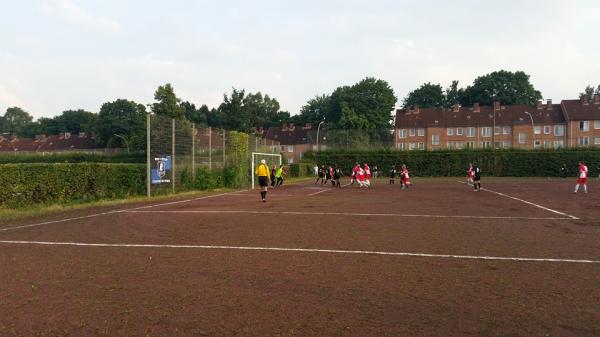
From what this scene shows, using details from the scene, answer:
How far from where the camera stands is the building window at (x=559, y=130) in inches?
3083

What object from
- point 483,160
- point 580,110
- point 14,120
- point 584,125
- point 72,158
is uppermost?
point 14,120

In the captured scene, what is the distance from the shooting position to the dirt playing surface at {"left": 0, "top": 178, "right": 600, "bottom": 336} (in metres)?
4.46

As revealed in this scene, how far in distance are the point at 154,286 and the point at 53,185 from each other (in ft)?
41.9

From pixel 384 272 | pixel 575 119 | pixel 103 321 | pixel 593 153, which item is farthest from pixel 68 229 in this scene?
pixel 575 119

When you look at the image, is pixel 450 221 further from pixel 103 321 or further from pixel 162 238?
pixel 103 321

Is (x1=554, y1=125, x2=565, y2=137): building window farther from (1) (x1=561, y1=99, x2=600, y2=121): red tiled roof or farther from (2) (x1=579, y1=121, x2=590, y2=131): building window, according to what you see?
(2) (x1=579, y1=121, x2=590, y2=131): building window

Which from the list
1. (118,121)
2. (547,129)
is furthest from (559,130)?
(118,121)

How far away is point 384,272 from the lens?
21.3 ft

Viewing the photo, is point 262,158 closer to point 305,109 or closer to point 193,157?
point 193,157

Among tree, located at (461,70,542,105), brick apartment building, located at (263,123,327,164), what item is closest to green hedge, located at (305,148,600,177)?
brick apartment building, located at (263,123,327,164)

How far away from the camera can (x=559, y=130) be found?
7850 cm

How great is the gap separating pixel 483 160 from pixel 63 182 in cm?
4600

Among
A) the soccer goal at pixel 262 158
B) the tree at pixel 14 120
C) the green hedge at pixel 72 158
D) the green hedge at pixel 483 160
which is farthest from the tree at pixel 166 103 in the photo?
the tree at pixel 14 120

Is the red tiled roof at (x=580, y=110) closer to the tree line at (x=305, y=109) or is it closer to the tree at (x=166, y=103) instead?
the tree line at (x=305, y=109)
